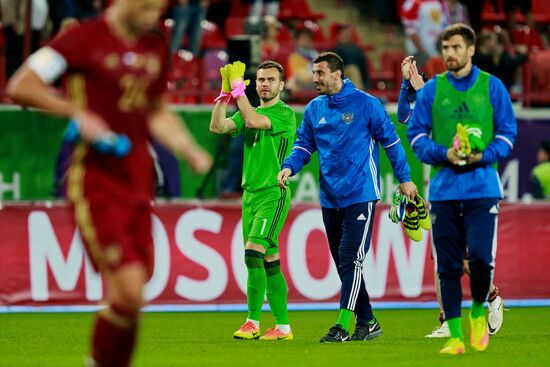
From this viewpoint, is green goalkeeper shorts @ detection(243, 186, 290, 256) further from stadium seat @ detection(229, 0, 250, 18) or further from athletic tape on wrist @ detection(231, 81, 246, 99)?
stadium seat @ detection(229, 0, 250, 18)

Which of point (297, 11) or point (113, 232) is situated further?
point (297, 11)

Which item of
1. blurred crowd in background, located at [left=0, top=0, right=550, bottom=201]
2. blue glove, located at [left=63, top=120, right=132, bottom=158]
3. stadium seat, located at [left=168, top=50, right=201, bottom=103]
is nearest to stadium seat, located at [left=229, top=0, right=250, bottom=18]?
blurred crowd in background, located at [left=0, top=0, right=550, bottom=201]

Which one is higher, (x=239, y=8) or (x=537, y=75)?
(x=239, y=8)

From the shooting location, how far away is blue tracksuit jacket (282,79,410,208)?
11.2m

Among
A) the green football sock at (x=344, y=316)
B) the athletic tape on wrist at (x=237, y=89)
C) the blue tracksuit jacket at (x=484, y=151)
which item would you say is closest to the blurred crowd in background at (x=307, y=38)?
the athletic tape on wrist at (x=237, y=89)

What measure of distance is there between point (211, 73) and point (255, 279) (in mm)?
8744

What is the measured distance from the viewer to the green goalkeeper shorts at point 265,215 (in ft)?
37.6

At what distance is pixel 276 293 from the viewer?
11.5m

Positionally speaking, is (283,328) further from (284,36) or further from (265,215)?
(284,36)

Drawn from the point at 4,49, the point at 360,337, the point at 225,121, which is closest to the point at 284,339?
the point at 360,337

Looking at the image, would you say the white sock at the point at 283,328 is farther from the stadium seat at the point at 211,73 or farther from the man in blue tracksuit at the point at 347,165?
the stadium seat at the point at 211,73

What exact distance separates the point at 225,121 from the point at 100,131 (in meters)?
5.14

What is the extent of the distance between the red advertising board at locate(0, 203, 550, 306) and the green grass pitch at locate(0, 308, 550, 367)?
463 millimetres

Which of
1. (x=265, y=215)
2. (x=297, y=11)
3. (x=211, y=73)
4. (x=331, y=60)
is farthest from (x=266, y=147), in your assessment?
(x=297, y=11)
